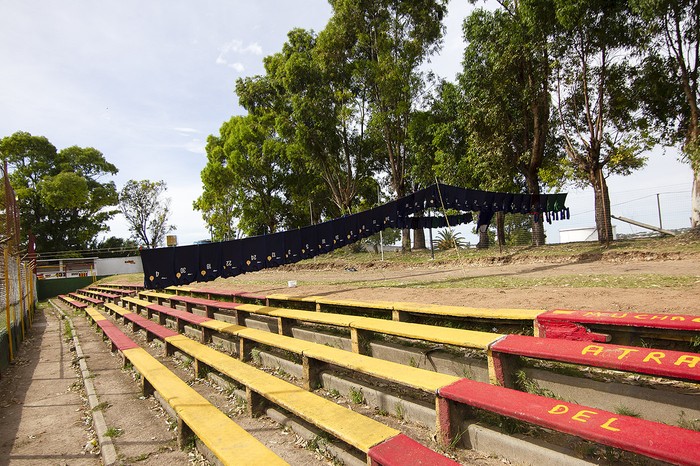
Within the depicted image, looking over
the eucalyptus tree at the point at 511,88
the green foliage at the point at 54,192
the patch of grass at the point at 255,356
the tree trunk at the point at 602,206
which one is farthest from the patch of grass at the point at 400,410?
the green foliage at the point at 54,192

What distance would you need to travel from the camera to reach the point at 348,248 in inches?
962

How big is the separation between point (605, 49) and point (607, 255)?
682cm

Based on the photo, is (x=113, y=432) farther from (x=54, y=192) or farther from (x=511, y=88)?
(x=54, y=192)

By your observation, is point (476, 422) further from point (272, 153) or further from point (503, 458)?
point (272, 153)

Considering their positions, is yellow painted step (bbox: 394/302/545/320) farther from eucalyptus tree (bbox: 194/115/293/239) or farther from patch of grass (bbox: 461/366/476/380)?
eucalyptus tree (bbox: 194/115/293/239)

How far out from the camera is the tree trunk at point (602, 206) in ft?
42.0

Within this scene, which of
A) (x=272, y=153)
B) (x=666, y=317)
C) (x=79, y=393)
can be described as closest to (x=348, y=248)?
(x=272, y=153)

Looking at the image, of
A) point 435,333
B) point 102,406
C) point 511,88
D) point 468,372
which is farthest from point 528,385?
point 511,88

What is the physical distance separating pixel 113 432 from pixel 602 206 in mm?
14850

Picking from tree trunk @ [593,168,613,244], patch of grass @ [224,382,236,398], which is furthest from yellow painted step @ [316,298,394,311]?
tree trunk @ [593,168,613,244]

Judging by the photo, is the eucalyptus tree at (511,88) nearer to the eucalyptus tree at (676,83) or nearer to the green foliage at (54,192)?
the eucalyptus tree at (676,83)

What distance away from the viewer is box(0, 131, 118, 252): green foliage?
32.7 meters

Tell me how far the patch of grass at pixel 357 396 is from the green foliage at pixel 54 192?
38602 millimetres

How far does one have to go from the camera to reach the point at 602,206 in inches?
512
